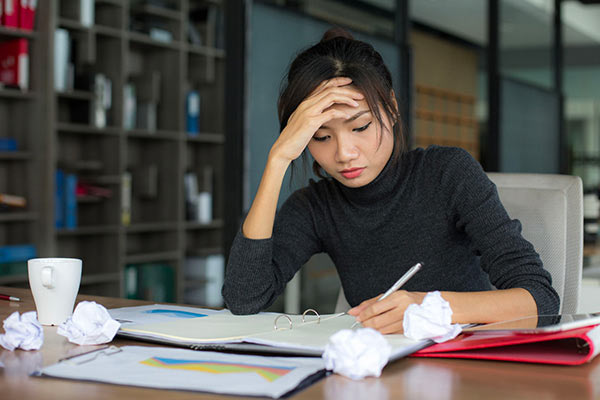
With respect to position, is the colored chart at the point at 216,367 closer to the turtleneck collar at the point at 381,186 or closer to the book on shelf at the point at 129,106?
the turtleneck collar at the point at 381,186

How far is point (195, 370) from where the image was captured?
2.34 feet

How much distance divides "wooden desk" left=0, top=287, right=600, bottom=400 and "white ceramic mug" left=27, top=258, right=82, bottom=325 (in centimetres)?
20

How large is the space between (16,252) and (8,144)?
56 cm

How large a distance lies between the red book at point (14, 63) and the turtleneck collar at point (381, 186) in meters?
2.76

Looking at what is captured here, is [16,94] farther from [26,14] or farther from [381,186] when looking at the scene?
[381,186]

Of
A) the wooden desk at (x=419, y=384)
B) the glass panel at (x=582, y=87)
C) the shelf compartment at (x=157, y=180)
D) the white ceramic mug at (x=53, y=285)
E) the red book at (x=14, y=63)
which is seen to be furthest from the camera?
the glass panel at (x=582, y=87)

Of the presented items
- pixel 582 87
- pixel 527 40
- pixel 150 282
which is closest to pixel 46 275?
pixel 150 282

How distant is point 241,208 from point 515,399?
167 cm

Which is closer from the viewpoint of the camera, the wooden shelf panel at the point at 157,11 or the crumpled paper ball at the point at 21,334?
the crumpled paper ball at the point at 21,334

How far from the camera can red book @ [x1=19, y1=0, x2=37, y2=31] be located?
11.8 feet

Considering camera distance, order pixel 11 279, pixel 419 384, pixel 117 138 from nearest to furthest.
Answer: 1. pixel 419 384
2. pixel 11 279
3. pixel 117 138

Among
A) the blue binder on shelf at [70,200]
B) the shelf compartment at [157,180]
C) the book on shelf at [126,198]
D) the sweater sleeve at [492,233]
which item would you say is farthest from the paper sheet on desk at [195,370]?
the shelf compartment at [157,180]

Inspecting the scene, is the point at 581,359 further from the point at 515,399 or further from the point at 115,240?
the point at 115,240

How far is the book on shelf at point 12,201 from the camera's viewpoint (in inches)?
141
